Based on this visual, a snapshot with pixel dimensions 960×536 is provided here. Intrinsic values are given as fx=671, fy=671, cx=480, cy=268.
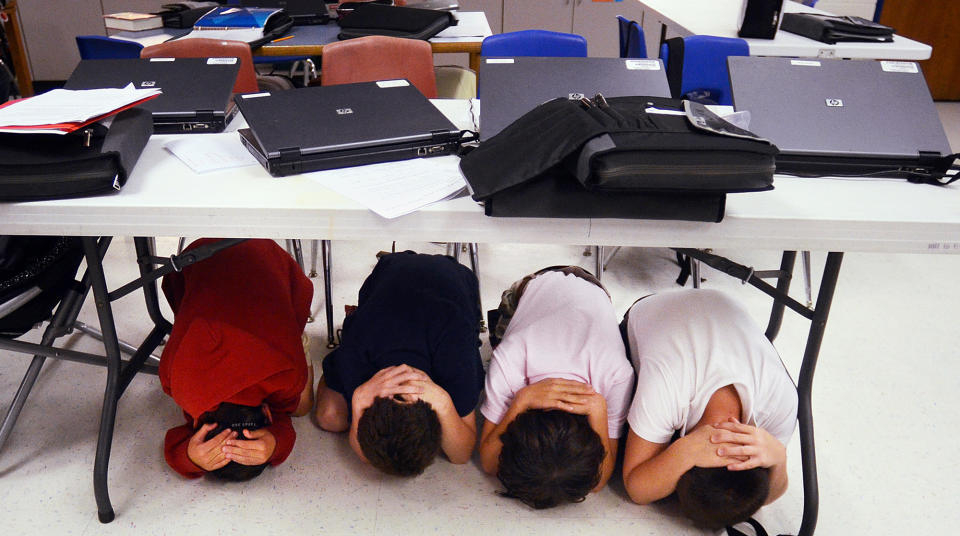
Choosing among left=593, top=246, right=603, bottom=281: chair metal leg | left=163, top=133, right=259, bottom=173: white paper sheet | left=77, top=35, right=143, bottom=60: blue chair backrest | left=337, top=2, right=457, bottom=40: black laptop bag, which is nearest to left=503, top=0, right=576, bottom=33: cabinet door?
left=337, top=2, right=457, bottom=40: black laptop bag

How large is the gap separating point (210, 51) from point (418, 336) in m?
1.55

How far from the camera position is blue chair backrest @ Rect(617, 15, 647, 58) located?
296 cm

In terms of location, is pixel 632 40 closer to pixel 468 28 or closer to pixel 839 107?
pixel 468 28

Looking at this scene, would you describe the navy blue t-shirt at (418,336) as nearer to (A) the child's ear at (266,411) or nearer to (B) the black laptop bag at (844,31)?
(A) the child's ear at (266,411)

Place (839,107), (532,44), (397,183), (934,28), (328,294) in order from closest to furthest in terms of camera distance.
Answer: (397,183) < (839,107) < (328,294) < (532,44) < (934,28)

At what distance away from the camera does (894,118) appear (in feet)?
4.40

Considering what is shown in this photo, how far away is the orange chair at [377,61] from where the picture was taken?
2.38m

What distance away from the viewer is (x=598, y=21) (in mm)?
4980

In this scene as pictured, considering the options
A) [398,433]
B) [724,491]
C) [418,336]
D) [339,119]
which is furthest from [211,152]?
[724,491]

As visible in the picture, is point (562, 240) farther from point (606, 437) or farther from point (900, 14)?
point (900, 14)

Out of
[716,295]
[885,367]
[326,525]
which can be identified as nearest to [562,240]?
[716,295]

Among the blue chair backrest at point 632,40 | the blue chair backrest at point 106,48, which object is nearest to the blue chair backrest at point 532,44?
the blue chair backrest at point 632,40

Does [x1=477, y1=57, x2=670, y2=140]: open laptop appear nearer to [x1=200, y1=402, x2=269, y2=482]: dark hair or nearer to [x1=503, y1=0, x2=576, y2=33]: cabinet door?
[x1=200, y1=402, x2=269, y2=482]: dark hair

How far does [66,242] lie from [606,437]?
1346 mm
